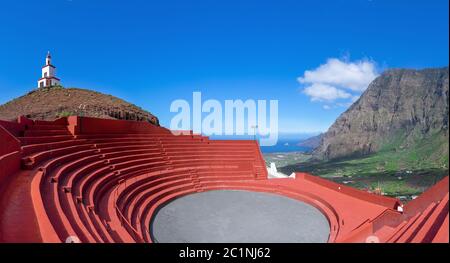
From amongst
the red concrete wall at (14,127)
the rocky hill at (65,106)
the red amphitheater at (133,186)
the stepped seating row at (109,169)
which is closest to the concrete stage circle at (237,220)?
the red amphitheater at (133,186)

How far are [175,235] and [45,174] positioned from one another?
170 inches

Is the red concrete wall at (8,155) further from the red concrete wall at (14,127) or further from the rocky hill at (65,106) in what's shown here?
the rocky hill at (65,106)

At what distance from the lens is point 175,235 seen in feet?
30.9

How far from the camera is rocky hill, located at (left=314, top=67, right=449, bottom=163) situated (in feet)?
345

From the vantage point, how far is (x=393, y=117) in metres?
128

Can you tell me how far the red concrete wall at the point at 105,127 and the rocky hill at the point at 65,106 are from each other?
10.9 m

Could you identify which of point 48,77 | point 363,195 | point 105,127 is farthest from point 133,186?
point 48,77

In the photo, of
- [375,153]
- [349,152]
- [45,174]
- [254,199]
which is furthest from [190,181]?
[349,152]

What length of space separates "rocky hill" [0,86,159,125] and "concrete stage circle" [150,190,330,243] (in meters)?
18.8

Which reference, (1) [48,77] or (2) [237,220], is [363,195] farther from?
(1) [48,77]

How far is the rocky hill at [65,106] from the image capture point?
88.4ft

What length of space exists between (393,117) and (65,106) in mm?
135889

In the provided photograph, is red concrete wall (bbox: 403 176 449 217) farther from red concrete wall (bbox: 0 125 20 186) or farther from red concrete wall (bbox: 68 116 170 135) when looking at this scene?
red concrete wall (bbox: 68 116 170 135)

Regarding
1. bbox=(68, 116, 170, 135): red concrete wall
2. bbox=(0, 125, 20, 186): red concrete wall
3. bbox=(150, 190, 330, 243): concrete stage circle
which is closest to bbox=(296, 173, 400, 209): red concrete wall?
bbox=(150, 190, 330, 243): concrete stage circle
